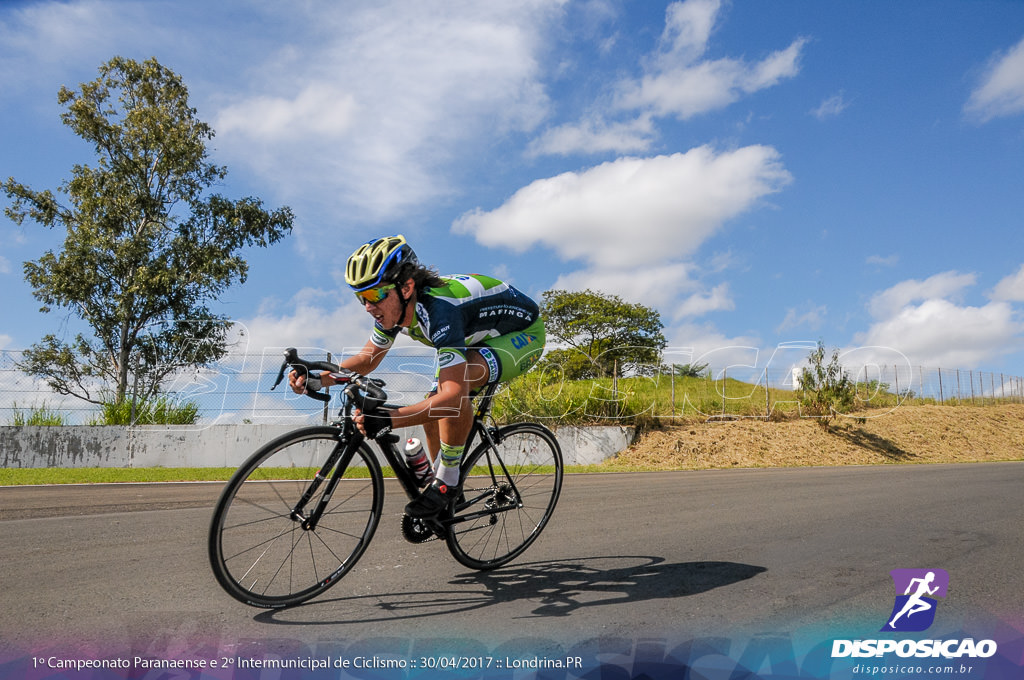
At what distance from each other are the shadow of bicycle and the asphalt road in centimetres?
2

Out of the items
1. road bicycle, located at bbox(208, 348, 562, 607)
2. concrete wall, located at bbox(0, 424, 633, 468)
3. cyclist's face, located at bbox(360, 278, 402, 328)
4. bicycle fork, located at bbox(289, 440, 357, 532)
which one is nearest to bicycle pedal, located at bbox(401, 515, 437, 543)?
road bicycle, located at bbox(208, 348, 562, 607)

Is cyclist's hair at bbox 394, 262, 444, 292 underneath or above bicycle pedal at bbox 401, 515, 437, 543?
above

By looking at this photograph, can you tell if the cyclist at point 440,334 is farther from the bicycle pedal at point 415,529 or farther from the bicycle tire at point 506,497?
the bicycle tire at point 506,497

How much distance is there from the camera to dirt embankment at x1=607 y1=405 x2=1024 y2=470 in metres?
18.1

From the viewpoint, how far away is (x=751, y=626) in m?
2.79

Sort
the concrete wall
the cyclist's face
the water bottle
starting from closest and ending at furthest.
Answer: the cyclist's face, the water bottle, the concrete wall

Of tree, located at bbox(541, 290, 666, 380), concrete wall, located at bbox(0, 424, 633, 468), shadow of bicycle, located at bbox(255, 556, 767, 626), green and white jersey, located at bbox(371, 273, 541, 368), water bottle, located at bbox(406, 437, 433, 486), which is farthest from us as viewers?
tree, located at bbox(541, 290, 666, 380)

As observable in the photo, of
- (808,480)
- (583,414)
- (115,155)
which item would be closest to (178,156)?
(115,155)

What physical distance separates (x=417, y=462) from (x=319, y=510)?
0.61m

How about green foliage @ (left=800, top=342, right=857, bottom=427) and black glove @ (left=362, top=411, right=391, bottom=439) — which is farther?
green foliage @ (left=800, top=342, right=857, bottom=427)

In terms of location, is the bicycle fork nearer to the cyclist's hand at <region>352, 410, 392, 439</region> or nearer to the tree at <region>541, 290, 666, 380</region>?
the cyclist's hand at <region>352, 410, 392, 439</region>

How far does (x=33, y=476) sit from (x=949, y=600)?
46.1 feet

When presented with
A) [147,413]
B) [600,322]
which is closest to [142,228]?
[147,413]

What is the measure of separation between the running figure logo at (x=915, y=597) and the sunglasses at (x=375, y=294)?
286cm
